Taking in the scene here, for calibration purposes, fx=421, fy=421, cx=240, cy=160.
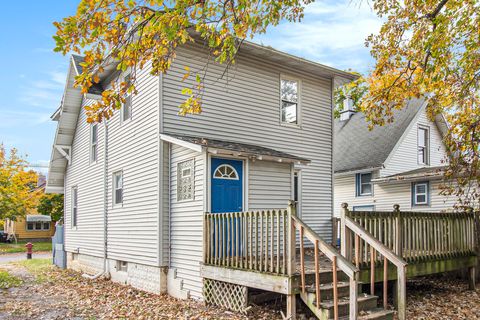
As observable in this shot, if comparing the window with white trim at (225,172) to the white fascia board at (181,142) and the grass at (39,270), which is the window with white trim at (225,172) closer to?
the white fascia board at (181,142)

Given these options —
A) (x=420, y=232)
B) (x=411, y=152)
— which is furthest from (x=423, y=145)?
(x=420, y=232)

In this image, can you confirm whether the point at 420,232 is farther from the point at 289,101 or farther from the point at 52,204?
the point at 52,204

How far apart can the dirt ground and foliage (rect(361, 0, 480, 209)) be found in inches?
102

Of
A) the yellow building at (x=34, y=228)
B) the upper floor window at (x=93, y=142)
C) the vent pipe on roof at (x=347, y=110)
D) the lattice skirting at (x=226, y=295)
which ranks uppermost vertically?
the vent pipe on roof at (x=347, y=110)

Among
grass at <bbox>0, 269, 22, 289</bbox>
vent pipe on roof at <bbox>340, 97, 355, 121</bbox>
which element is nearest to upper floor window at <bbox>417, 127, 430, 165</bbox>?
vent pipe on roof at <bbox>340, 97, 355, 121</bbox>

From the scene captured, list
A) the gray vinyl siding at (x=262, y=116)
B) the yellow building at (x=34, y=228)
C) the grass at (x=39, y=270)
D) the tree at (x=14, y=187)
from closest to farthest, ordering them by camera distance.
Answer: the gray vinyl siding at (x=262, y=116) < the grass at (x=39, y=270) < the tree at (x=14, y=187) < the yellow building at (x=34, y=228)

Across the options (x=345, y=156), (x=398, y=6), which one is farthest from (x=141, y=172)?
(x=345, y=156)

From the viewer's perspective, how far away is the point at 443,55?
474 inches

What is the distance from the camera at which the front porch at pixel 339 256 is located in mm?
7223

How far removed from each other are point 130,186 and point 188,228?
343cm

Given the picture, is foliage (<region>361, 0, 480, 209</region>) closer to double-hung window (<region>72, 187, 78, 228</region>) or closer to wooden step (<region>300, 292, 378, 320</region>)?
wooden step (<region>300, 292, 378, 320</region>)

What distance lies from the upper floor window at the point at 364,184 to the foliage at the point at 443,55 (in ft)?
27.5

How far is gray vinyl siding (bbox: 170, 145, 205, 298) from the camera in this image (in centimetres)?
991

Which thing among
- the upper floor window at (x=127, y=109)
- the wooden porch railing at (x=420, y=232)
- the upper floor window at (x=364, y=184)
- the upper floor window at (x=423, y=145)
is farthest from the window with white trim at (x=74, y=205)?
the upper floor window at (x=423, y=145)
